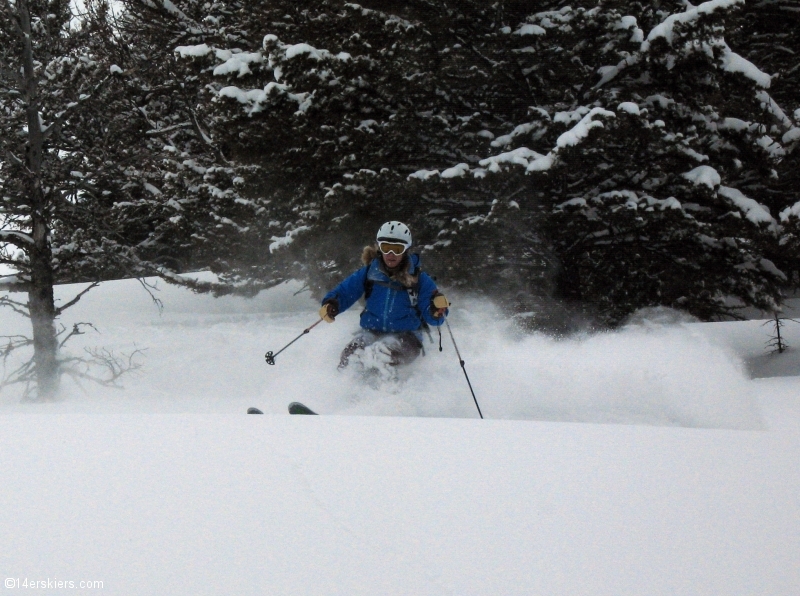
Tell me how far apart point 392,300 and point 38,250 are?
615cm

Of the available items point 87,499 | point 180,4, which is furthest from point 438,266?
point 180,4

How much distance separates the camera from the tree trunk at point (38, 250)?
9.96m

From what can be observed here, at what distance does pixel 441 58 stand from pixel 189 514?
365 inches

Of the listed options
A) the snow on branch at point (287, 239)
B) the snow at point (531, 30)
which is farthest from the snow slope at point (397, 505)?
the snow on branch at point (287, 239)

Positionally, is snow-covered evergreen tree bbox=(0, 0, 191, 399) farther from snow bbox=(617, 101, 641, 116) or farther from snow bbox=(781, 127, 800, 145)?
snow bbox=(781, 127, 800, 145)

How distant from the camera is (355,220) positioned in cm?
1106

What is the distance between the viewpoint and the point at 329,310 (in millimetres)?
7262

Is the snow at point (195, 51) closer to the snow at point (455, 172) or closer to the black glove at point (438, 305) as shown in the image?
the snow at point (455, 172)

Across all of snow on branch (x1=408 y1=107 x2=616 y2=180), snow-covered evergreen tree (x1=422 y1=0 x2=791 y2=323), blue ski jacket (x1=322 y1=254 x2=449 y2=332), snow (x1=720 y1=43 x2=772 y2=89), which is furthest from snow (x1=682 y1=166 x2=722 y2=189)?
blue ski jacket (x1=322 y1=254 x2=449 y2=332)

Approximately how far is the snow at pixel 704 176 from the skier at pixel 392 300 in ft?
15.3

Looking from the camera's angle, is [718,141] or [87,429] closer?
[87,429]

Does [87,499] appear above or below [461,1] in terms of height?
below

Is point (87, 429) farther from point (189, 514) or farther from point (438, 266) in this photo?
point (438, 266)

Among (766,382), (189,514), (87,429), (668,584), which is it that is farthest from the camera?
(766,382)
